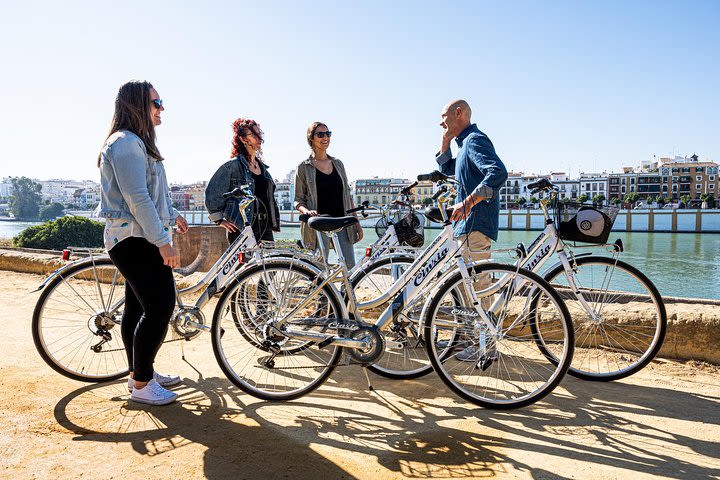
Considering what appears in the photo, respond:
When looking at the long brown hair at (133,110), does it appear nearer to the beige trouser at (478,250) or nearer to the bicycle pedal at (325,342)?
the bicycle pedal at (325,342)

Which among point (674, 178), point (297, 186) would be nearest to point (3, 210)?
point (674, 178)

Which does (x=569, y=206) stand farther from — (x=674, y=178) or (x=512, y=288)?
(x=674, y=178)

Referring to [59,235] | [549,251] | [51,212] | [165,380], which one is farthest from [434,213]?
[51,212]

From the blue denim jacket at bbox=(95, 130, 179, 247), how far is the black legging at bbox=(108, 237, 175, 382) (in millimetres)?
133

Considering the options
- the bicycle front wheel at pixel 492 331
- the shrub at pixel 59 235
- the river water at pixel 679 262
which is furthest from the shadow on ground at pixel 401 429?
the shrub at pixel 59 235

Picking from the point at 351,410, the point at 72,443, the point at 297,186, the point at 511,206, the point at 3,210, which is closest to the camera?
the point at 72,443

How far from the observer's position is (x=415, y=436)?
2.96 meters

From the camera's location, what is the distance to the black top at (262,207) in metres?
4.39

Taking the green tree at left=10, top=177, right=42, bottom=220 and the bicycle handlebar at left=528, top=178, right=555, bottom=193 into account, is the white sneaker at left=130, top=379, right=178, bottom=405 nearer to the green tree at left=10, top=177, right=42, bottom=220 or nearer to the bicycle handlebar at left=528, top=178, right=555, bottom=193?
the bicycle handlebar at left=528, top=178, right=555, bottom=193

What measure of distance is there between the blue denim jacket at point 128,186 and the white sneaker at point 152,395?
85 cm

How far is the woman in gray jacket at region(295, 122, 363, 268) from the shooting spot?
16.4ft

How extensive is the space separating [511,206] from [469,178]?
13653cm

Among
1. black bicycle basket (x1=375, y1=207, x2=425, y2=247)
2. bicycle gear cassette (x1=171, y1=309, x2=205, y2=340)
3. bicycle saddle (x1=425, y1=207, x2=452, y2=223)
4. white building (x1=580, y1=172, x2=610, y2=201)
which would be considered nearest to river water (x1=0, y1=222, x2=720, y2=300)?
black bicycle basket (x1=375, y1=207, x2=425, y2=247)

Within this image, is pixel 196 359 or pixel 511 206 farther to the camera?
pixel 511 206
